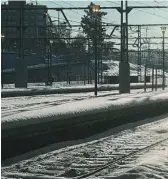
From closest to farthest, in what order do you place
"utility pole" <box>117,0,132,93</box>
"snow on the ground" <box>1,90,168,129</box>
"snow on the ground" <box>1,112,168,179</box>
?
"snow on the ground" <box>1,112,168,179</box>, "snow on the ground" <box>1,90,168,129</box>, "utility pole" <box>117,0,132,93</box>

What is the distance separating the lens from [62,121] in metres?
11.2

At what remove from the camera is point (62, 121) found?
1120 centimetres

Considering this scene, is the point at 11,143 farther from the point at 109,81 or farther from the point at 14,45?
the point at 14,45

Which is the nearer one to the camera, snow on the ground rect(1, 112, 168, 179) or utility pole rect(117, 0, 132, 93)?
snow on the ground rect(1, 112, 168, 179)

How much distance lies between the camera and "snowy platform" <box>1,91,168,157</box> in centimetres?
918

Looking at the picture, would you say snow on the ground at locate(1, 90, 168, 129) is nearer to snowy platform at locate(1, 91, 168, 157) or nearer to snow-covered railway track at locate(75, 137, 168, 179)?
snowy platform at locate(1, 91, 168, 157)

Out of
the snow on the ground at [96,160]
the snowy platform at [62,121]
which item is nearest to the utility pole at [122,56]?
the snowy platform at [62,121]

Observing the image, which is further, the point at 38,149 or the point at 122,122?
the point at 122,122

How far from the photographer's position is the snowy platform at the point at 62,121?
9180 mm

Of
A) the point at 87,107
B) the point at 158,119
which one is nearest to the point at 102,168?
the point at 87,107

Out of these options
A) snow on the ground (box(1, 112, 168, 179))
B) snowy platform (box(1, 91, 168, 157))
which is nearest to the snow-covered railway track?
snow on the ground (box(1, 112, 168, 179))

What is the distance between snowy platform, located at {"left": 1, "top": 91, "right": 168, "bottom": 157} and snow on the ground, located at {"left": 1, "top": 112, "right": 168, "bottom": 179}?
0.25 metres

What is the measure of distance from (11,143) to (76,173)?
1860mm

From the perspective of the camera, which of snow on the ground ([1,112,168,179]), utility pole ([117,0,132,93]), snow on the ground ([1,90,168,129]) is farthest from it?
utility pole ([117,0,132,93])
